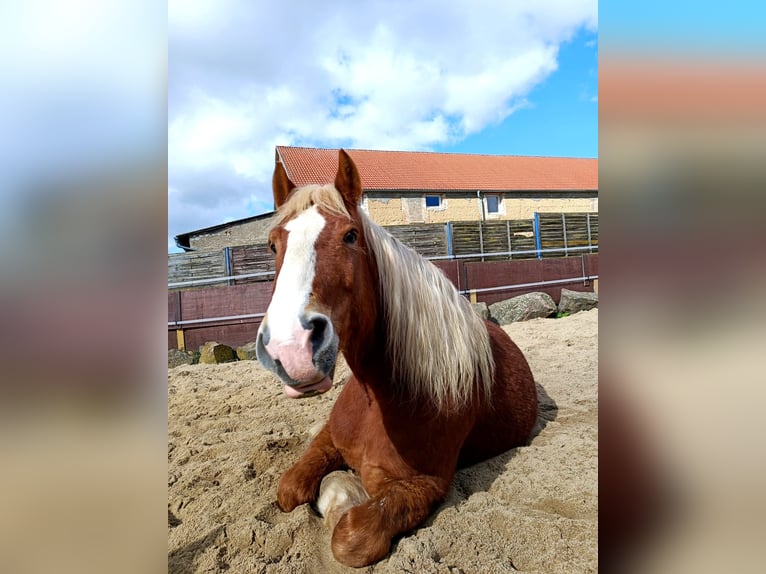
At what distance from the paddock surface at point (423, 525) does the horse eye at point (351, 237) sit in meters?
1.23

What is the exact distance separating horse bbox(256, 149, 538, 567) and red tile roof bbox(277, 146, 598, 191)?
1321 cm

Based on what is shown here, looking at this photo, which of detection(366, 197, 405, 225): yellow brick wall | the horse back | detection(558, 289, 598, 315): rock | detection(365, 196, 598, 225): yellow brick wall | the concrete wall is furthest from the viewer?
detection(365, 196, 598, 225): yellow brick wall

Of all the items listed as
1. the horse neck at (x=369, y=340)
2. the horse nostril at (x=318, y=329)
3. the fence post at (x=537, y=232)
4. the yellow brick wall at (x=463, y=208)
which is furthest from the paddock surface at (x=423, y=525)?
the yellow brick wall at (x=463, y=208)

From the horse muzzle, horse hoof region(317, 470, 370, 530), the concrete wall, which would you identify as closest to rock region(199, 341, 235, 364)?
horse hoof region(317, 470, 370, 530)

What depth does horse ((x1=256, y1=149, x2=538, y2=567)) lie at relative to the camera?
135 centimetres

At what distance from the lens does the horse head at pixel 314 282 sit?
1.25 meters

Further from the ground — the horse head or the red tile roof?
the red tile roof

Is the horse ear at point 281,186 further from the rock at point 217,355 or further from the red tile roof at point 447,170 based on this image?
the red tile roof at point 447,170

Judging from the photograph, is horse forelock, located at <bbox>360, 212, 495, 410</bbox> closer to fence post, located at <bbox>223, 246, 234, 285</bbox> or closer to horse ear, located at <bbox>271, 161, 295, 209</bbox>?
horse ear, located at <bbox>271, 161, 295, 209</bbox>
